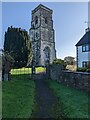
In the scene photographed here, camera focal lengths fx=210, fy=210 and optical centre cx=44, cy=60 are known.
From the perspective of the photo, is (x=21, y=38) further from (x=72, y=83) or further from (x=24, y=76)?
(x=72, y=83)

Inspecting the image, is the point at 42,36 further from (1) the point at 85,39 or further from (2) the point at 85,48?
(2) the point at 85,48

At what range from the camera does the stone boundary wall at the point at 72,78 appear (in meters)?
16.1

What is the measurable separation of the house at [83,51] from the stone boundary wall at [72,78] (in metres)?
8.22

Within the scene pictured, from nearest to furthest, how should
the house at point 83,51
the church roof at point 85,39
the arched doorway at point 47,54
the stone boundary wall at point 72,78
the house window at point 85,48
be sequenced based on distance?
the stone boundary wall at point 72,78
the house window at point 85,48
the house at point 83,51
the church roof at point 85,39
the arched doorway at point 47,54

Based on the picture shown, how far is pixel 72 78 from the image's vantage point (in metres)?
18.5

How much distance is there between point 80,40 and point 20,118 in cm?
2720

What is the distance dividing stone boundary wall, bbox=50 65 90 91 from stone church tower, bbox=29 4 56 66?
32476 mm

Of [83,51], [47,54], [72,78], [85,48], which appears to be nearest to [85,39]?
[85,48]

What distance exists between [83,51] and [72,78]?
1463 centimetres

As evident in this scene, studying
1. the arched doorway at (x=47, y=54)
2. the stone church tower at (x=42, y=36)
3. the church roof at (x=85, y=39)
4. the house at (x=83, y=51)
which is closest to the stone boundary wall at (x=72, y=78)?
the house at (x=83, y=51)

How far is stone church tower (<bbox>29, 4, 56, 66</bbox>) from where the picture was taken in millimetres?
57906

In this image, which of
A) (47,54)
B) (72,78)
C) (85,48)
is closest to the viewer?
(72,78)

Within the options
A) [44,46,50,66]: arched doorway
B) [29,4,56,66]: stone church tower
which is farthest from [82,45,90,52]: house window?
[44,46,50,66]: arched doorway

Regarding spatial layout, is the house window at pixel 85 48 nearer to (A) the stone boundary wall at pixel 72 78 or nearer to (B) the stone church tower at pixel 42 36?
(A) the stone boundary wall at pixel 72 78
